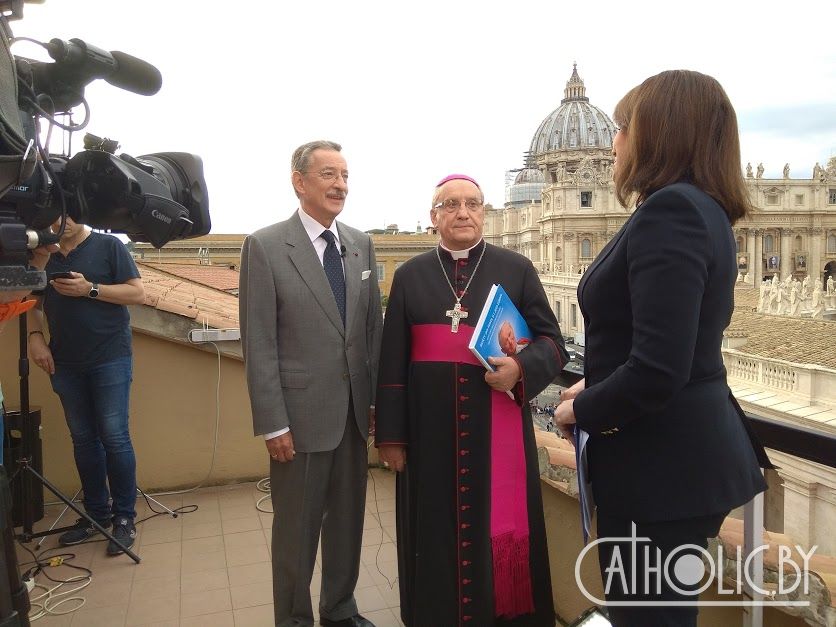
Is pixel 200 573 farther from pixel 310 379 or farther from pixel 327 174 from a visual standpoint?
pixel 327 174

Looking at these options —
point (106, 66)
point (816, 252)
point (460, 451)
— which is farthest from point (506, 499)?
point (816, 252)

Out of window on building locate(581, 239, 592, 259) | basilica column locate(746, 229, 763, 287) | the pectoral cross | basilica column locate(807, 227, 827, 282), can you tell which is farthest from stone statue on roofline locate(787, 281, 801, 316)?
basilica column locate(807, 227, 827, 282)

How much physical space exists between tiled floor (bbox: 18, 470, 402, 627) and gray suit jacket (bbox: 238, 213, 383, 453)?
82cm

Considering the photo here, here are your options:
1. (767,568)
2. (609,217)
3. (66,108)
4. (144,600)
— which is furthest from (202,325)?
(609,217)

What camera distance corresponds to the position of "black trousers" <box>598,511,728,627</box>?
1.41 meters

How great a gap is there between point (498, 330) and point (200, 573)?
1.79 metres

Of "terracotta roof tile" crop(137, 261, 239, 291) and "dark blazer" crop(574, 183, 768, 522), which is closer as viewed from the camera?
"dark blazer" crop(574, 183, 768, 522)

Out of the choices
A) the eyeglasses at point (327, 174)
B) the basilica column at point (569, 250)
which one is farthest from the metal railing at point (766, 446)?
the basilica column at point (569, 250)

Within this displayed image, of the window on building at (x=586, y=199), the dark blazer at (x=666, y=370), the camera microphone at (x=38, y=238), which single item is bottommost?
the dark blazer at (x=666, y=370)

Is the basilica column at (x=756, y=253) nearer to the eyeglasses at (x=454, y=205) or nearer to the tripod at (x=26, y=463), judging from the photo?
the eyeglasses at (x=454, y=205)

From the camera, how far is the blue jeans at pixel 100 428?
302 cm

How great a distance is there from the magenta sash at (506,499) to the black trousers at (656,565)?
64 cm

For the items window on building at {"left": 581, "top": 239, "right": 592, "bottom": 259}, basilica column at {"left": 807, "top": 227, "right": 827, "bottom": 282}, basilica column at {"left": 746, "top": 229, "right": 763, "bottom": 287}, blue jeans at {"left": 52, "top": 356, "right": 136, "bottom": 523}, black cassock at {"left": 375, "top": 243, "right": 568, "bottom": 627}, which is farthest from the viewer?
basilica column at {"left": 807, "top": 227, "right": 827, "bottom": 282}

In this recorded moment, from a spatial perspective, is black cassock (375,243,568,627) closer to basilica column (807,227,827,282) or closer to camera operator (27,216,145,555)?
camera operator (27,216,145,555)
